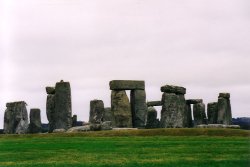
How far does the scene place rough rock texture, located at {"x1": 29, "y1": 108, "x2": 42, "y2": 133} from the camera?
1721 inches

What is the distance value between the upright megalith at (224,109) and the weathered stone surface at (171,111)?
19.8 feet

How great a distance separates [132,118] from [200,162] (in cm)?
2503

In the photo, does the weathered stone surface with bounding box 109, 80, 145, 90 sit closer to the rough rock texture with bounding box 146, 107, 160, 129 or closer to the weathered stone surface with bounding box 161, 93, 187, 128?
the rough rock texture with bounding box 146, 107, 160, 129

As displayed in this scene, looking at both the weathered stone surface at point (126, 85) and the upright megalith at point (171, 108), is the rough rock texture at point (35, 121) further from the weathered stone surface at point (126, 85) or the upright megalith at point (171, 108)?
the upright megalith at point (171, 108)

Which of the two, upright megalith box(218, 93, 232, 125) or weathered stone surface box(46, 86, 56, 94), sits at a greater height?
weathered stone surface box(46, 86, 56, 94)

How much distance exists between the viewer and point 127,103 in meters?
39.2

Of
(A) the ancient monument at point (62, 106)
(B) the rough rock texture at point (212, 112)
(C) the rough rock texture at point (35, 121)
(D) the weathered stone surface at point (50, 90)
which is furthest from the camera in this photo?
(C) the rough rock texture at point (35, 121)

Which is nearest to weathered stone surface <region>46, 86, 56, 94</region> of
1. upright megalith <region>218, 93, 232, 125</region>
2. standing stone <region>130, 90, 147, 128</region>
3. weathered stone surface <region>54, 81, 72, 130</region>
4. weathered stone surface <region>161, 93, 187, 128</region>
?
weathered stone surface <region>54, 81, 72, 130</region>

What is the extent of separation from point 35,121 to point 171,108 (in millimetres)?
12615

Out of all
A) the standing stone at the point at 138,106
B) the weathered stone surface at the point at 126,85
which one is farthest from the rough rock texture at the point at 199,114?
the weathered stone surface at the point at 126,85

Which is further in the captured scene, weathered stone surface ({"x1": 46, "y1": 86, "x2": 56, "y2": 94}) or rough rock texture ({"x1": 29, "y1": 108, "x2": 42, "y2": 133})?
rough rock texture ({"x1": 29, "y1": 108, "x2": 42, "y2": 133})

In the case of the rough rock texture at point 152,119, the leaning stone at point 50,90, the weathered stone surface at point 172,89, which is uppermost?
the leaning stone at point 50,90

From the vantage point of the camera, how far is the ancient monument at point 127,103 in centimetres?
3884

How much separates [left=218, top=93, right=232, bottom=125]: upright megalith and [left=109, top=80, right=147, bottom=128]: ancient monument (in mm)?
5898
